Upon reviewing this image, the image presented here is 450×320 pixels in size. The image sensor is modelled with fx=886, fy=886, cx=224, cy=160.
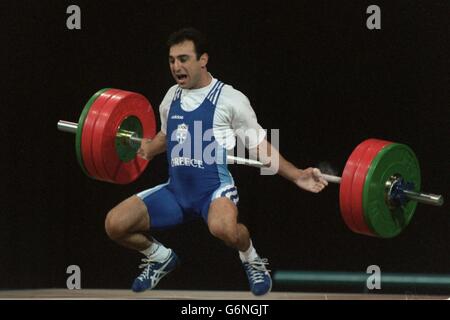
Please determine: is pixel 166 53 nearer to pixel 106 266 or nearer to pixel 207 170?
pixel 207 170

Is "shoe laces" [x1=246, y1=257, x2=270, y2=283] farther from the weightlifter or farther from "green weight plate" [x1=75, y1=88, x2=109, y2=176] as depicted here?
"green weight plate" [x1=75, y1=88, x2=109, y2=176]

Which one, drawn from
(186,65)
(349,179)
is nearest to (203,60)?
(186,65)

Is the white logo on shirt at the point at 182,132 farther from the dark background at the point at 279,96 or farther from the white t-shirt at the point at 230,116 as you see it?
the dark background at the point at 279,96

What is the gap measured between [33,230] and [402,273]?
1856mm

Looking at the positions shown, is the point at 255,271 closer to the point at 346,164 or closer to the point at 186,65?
the point at 346,164

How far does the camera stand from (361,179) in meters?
3.78

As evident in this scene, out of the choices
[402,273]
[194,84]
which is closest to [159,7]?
[194,84]

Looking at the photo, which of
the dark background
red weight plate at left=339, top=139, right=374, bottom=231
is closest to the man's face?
the dark background

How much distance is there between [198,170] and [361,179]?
761mm

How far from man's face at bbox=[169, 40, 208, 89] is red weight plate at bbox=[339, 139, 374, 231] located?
0.79 metres

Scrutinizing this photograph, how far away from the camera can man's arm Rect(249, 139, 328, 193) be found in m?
4.00

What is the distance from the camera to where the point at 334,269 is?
14.0 feet

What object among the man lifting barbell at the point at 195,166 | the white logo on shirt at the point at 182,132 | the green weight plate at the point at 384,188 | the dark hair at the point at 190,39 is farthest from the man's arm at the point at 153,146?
the green weight plate at the point at 384,188

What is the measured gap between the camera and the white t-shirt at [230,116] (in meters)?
4.03
